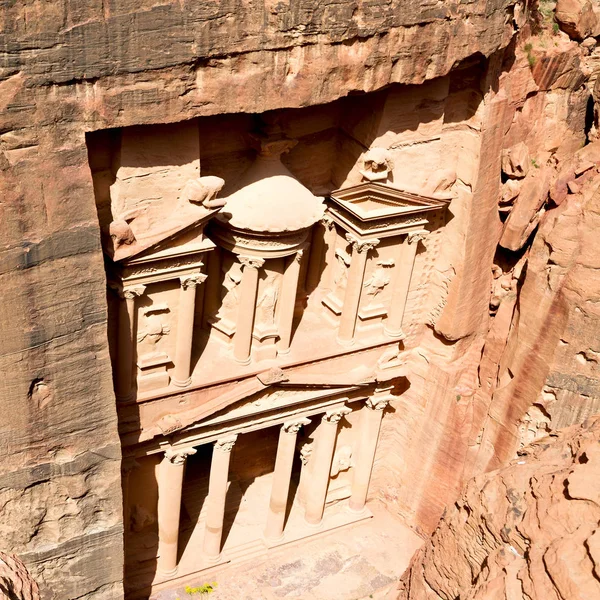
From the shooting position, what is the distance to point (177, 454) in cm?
1522

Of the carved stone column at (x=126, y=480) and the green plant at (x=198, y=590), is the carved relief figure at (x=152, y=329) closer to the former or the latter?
the carved stone column at (x=126, y=480)

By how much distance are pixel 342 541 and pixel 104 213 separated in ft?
27.3

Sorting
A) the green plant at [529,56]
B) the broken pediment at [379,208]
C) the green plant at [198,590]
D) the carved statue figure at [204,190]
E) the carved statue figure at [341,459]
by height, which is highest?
the green plant at [529,56]

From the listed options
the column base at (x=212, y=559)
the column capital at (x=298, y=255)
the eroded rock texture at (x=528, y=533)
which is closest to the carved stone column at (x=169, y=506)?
the column base at (x=212, y=559)

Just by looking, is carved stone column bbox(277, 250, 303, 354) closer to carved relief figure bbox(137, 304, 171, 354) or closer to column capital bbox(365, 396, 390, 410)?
carved relief figure bbox(137, 304, 171, 354)

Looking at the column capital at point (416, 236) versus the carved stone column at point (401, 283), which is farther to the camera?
the carved stone column at point (401, 283)

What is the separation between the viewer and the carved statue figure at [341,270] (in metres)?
16.0

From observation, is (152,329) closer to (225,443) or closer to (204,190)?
(204,190)

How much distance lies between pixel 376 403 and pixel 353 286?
7.99ft

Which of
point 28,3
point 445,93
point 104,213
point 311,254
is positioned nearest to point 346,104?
point 445,93

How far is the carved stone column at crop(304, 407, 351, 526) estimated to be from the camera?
16.8 meters

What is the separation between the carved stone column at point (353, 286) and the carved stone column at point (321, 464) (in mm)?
1453

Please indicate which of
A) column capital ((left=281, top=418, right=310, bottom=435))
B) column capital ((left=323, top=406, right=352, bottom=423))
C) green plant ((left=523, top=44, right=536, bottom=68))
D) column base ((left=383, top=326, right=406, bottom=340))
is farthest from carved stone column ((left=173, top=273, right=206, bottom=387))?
green plant ((left=523, top=44, right=536, bottom=68))

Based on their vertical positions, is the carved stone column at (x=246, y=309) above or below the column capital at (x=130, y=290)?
below
